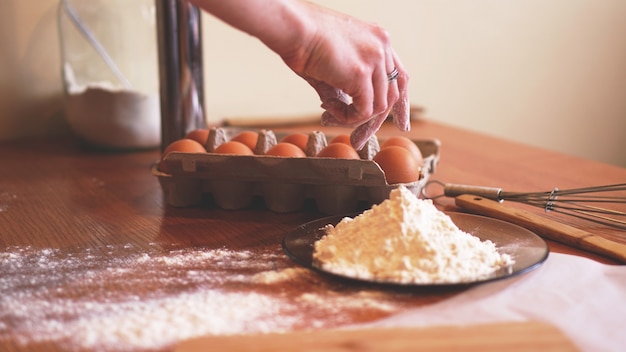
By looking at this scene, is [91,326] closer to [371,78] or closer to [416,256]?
[416,256]

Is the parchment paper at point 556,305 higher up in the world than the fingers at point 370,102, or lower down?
lower down

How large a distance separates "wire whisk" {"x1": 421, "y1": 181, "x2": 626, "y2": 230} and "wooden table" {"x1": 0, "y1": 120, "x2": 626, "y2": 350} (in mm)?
23

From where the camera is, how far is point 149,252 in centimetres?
89

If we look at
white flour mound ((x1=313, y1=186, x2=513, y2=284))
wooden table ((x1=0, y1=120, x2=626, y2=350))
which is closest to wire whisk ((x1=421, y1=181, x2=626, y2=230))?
wooden table ((x1=0, y1=120, x2=626, y2=350))

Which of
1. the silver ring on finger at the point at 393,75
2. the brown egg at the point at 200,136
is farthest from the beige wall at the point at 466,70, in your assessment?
the silver ring on finger at the point at 393,75

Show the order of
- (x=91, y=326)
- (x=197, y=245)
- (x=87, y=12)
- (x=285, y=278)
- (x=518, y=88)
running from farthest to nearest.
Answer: (x=518, y=88) → (x=87, y=12) → (x=197, y=245) → (x=285, y=278) → (x=91, y=326)

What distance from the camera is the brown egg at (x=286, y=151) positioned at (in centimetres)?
105

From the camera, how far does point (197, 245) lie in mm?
913

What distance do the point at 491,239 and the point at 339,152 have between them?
0.28m

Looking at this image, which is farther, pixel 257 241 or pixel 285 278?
pixel 257 241

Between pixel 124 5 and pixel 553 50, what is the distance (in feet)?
4.97

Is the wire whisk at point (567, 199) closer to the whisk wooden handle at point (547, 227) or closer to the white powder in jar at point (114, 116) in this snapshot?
the whisk wooden handle at point (547, 227)

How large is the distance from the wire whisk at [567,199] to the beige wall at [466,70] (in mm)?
923

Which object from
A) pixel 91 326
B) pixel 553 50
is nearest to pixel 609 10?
pixel 553 50
